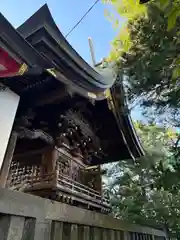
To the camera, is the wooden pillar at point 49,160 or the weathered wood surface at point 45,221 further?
the wooden pillar at point 49,160

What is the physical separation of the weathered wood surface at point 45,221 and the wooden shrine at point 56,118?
897 millimetres

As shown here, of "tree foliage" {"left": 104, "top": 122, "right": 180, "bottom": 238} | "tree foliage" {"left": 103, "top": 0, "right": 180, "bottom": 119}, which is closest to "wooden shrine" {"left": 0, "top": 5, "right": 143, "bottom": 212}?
"tree foliage" {"left": 103, "top": 0, "right": 180, "bottom": 119}

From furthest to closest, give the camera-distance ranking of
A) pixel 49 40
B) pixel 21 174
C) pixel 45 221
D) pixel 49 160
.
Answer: pixel 21 174
pixel 49 160
pixel 49 40
pixel 45 221

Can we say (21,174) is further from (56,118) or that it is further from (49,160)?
(56,118)

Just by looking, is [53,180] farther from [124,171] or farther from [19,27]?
[124,171]

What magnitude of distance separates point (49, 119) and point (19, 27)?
1.87m

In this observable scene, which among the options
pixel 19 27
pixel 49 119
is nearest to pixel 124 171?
pixel 49 119

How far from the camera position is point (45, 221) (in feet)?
7.11

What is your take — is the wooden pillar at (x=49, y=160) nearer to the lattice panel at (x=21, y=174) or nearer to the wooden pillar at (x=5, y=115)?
the lattice panel at (x=21, y=174)

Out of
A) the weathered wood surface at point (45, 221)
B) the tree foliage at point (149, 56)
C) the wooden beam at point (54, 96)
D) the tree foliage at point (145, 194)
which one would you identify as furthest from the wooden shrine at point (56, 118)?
the tree foliage at point (145, 194)

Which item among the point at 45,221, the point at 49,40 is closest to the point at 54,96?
the point at 49,40

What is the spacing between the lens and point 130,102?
15.1 feet

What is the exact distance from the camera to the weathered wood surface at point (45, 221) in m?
1.84

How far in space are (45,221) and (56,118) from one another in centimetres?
206
